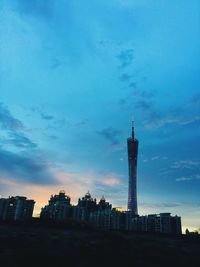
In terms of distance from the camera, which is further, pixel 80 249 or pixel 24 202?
pixel 24 202

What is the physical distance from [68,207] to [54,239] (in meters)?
154

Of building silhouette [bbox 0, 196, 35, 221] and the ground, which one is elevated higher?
building silhouette [bbox 0, 196, 35, 221]

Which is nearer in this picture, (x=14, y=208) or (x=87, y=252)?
(x=87, y=252)

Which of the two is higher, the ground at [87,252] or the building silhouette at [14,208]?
the building silhouette at [14,208]

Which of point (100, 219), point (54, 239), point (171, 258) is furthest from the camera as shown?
point (100, 219)

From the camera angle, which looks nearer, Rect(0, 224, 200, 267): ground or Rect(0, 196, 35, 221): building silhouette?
Rect(0, 224, 200, 267): ground

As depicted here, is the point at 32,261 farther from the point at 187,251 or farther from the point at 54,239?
the point at 187,251

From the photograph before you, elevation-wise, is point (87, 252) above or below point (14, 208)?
below

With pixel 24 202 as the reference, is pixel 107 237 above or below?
below

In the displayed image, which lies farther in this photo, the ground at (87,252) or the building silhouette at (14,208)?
the building silhouette at (14,208)

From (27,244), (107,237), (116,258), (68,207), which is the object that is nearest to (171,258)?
(116,258)

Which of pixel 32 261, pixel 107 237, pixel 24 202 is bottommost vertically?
pixel 32 261

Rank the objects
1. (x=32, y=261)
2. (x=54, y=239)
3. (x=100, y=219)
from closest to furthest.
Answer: (x=32, y=261) < (x=54, y=239) < (x=100, y=219)

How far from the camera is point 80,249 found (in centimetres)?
1433
